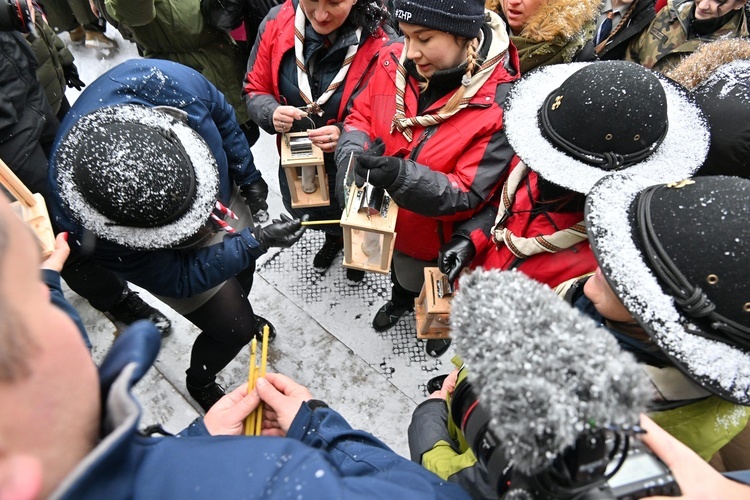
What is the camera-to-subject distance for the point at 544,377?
73 cm

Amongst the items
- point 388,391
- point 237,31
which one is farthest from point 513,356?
point 237,31

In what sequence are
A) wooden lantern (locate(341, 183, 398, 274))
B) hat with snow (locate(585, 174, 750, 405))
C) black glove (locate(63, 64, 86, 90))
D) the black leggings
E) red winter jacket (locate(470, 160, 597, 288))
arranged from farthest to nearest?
black glove (locate(63, 64, 86, 90)) → the black leggings → wooden lantern (locate(341, 183, 398, 274)) → red winter jacket (locate(470, 160, 597, 288)) → hat with snow (locate(585, 174, 750, 405))

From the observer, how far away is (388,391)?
2867 mm

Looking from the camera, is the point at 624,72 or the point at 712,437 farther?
the point at 624,72

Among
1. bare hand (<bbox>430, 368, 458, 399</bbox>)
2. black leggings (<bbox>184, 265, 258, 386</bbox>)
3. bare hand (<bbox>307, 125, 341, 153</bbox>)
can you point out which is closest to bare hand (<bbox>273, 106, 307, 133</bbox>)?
bare hand (<bbox>307, 125, 341, 153</bbox>)

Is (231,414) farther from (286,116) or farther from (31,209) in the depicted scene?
(286,116)

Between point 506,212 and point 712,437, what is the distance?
1.09 metres

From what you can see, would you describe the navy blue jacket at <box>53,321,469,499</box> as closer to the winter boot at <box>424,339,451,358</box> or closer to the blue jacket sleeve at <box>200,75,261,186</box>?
the blue jacket sleeve at <box>200,75,261,186</box>

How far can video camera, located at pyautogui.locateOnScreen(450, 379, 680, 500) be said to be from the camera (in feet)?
2.56

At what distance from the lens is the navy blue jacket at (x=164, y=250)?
6.16 ft

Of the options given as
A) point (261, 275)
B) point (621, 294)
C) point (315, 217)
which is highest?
point (621, 294)

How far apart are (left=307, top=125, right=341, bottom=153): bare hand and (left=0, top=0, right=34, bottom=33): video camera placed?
145 cm

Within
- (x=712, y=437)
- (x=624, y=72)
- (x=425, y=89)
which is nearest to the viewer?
(x=712, y=437)

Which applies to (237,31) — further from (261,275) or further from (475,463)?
(475,463)
